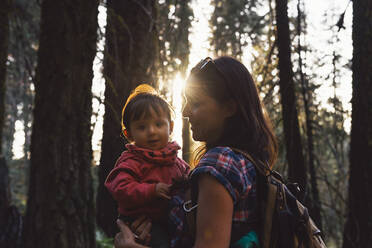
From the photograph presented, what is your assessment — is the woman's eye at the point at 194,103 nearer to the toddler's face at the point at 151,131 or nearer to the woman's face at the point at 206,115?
the woman's face at the point at 206,115

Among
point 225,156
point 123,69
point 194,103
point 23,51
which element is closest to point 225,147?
point 225,156

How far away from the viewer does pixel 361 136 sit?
13.8 feet

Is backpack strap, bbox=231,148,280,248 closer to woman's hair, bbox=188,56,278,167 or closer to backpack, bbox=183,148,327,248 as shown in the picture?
backpack, bbox=183,148,327,248

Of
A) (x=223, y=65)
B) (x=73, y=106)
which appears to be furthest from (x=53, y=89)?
(x=223, y=65)

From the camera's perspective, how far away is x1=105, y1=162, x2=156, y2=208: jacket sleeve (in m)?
1.89

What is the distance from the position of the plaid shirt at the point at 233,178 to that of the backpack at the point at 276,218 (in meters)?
0.04

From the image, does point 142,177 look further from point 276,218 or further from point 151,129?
point 276,218

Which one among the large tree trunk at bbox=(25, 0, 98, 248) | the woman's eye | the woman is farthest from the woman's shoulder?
the large tree trunk at bbox=(25, 0, 98, 248)

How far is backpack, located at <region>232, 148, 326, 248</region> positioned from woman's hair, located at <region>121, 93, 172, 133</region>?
772mm

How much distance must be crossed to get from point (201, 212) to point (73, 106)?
1.71 metres

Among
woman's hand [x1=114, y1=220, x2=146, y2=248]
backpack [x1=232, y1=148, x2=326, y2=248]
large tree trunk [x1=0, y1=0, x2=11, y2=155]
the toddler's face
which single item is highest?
large tree trunk [x1=0, y1=0, x2=11, y2=155]

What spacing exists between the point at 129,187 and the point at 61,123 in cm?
109

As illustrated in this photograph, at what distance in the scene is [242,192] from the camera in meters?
1.46

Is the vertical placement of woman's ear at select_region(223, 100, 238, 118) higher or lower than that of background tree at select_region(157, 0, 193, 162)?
lower
